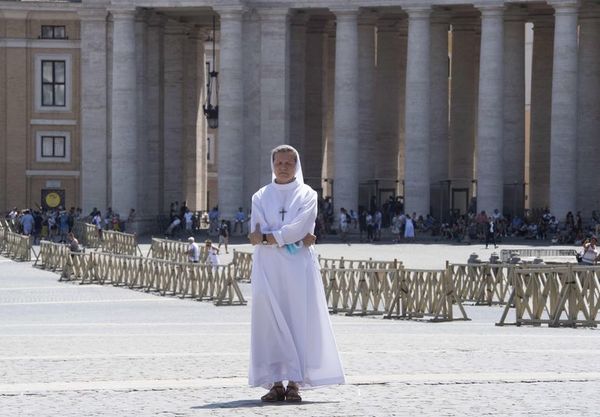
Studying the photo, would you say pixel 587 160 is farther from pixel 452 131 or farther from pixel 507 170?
pixel 452 131

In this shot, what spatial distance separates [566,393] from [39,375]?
242 inches

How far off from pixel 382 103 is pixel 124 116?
15.8 meters

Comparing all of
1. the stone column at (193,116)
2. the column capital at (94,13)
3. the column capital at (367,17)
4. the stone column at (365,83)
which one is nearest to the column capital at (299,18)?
the column capital at (367,17)

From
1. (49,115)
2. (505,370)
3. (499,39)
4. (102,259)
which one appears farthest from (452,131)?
(505,370)

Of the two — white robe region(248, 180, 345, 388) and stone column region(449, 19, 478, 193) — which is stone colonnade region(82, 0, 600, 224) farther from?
white robe region(248, 180, 345, 388)

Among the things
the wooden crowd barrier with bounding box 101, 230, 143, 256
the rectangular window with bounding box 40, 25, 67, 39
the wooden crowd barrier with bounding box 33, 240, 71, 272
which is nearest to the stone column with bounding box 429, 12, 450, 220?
the rectangular window with bounding box 40, 25, 67, 39

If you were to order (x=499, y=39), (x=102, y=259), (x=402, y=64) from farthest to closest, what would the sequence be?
(x=402, y=64) → (x=499, y=39) → (x=102, y=259)

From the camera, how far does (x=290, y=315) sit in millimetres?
18953

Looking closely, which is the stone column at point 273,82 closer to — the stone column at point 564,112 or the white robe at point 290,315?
the stone column at point 564,112

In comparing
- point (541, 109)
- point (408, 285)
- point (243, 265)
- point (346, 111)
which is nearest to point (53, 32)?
point (346, 111)

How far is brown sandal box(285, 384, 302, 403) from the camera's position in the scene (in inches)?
734

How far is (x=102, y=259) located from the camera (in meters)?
56.2

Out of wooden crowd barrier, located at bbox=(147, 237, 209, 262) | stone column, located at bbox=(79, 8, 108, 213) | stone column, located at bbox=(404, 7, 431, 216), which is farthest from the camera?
stone column, located at bbox=(79, 8, 108, 213)

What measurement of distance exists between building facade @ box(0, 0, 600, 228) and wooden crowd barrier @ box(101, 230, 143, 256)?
714 inches
